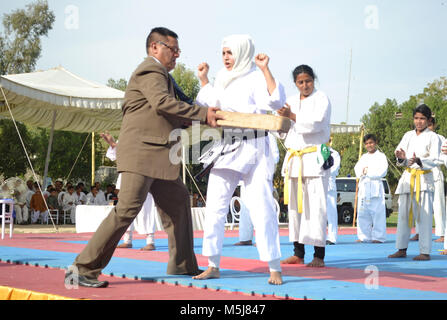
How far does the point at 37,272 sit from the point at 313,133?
312 cm

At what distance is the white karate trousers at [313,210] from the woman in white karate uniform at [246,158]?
1541mm

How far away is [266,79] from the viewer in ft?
16.4

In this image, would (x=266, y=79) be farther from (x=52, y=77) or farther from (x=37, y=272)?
(x=52, y=77)

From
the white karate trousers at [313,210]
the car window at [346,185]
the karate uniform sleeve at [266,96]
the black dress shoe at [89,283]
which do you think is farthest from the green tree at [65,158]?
the black dress shoe at [89,283]

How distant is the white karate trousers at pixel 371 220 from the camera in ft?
37.5

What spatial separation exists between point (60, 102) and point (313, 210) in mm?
10503

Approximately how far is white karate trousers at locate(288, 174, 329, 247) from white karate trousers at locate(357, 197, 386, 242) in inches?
202

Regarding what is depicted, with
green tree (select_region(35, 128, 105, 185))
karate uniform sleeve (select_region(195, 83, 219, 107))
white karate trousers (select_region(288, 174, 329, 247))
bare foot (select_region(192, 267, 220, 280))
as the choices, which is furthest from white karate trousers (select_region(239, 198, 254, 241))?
green tree (select_region(35, 128, 105, 185))

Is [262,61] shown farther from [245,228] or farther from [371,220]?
[371,220]

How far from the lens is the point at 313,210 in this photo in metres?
6.57

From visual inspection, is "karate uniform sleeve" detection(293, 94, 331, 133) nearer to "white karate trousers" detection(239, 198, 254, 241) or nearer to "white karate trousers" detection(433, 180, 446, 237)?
"white karate trousers" detection(239, 198, 254, 241)

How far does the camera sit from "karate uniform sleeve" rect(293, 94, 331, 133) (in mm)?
6258

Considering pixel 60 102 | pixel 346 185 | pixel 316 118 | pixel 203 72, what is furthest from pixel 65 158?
pixel 203 72

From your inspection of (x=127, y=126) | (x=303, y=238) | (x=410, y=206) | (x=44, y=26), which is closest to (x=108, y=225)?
(x=127, y=126)
